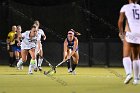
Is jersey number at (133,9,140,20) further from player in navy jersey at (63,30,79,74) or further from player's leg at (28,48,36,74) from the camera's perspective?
player in navy jersey at (63,30,79,74)

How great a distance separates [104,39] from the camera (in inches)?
984

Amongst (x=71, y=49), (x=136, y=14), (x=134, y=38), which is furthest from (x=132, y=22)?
(x=71, y=49)

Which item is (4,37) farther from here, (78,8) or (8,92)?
(8,92)

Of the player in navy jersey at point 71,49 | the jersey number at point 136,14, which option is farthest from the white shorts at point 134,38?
the player in navy jersey at point 71,49

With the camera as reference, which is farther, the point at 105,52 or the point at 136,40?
the point at 105,52

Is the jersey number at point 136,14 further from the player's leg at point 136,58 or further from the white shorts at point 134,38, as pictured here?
the player's leg at point 136,58

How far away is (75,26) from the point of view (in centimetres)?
2453

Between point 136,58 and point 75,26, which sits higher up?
point 75,26

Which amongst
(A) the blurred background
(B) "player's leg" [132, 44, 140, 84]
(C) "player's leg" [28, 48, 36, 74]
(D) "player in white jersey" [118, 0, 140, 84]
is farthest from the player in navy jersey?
(D) "player in white jersey" [118, 0, 140, 84]

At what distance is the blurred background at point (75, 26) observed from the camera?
2467 centimetres

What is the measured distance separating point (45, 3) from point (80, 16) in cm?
303

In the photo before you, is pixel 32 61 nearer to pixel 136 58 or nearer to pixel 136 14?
pixel 136 58

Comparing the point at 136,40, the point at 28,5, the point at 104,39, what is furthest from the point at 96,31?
the point at 136,40

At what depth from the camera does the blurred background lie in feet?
80.9
